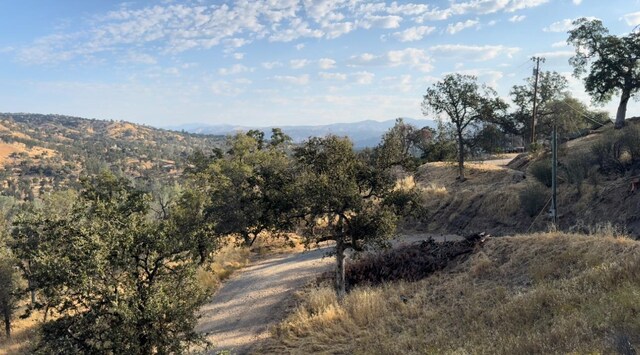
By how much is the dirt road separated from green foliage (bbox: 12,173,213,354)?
4.32 metres

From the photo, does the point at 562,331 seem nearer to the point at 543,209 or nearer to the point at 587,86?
the point at 543,209

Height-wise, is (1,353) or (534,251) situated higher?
(534,251)

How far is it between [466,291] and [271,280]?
1083 cm

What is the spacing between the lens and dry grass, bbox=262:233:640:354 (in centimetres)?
771

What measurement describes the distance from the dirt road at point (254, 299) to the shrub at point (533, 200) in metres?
5.99

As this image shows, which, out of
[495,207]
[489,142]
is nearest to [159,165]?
[489,142]

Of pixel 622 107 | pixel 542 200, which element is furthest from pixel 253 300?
pixel 622 107

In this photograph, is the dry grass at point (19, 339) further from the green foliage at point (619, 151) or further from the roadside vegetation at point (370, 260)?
the green foliage at point (619, 151)

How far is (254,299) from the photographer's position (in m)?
18.7

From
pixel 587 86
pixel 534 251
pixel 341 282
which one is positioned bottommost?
pixel 341 282

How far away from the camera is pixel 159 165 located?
188 metres

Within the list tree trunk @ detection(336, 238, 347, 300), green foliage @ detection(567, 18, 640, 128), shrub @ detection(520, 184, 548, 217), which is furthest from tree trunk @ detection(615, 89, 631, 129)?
tree trunk @ detection(336, 238, 347, 300)

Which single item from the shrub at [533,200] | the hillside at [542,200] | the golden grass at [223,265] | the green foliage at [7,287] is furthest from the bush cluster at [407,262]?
the green foliage at [7,287]

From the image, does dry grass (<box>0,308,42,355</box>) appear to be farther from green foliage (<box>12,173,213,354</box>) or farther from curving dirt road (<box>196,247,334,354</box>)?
green foliage (<box>12,173,213,354</box>)
